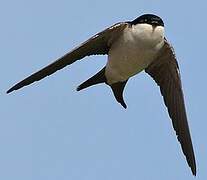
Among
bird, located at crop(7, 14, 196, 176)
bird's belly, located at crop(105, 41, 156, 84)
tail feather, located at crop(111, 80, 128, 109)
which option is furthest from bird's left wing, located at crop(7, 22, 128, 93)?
tail feather, located at crop(111, 80, 128, 109)

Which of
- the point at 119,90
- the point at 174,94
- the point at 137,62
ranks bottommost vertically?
the point at 174,94

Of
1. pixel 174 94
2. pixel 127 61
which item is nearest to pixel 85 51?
pixel 127 61

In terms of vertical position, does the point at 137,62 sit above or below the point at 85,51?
below

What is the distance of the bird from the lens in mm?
11016

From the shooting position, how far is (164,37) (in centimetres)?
1127

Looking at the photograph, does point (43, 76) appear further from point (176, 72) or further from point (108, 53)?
point (176, 72)

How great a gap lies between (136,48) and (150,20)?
32 centimetres

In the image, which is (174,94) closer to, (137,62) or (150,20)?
(137,62)

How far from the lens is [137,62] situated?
36.4 feet

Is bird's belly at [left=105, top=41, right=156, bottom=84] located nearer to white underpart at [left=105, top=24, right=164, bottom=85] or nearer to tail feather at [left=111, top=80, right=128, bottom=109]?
white underpart at [left=105, top=24, right=164, bottom=85]

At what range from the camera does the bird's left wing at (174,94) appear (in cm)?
1188

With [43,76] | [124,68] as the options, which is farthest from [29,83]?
[124,68]

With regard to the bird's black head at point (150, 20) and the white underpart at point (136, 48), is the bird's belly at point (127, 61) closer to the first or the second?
the white underpart at point (136, 48)

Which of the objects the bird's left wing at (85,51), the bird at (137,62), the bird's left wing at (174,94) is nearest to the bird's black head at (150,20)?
the bird at (137,62)
